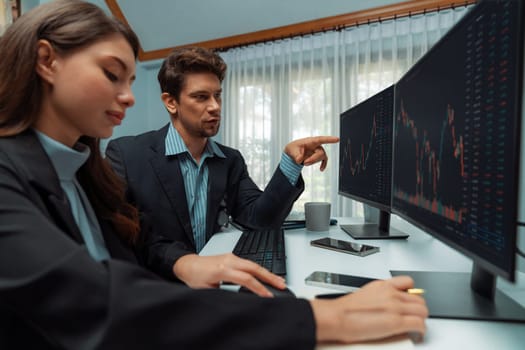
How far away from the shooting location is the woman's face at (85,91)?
0.60 meters

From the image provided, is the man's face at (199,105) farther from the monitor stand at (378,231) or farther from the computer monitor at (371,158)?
the monitor stand at (378,231)

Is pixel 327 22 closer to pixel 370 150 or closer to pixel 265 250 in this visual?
pixel 370 150

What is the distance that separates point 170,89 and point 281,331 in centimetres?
141

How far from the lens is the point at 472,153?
49 centimetres

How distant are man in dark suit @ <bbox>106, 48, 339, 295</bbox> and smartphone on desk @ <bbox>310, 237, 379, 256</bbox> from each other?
27 cm

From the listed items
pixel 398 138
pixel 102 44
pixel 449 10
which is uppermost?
pixel 449 10

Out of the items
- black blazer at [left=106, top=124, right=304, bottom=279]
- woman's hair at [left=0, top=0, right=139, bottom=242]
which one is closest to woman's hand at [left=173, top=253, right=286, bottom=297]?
woman's hair at [left=0, top=0, right=139, bottom=242]

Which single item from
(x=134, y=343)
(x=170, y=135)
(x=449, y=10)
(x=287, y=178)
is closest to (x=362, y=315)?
(x=134, y=343)

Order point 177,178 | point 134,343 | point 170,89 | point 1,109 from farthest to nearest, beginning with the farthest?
point 170,89 → point 177,178 → point 1,109 → point 134,343

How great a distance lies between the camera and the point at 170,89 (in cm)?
158

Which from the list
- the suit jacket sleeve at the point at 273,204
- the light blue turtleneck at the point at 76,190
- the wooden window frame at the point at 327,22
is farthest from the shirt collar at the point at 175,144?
the wooden window frame at the point at 327,22

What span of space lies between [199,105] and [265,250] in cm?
88

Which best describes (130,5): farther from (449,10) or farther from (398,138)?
(398,138)

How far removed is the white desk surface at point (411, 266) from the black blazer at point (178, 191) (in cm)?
12
